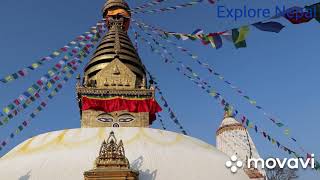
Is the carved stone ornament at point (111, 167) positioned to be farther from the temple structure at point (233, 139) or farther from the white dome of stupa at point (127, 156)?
the temple structure at point (233, 139)

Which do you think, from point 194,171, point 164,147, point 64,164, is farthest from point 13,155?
point 194,171

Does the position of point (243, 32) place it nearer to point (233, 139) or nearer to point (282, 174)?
point (282, 174)

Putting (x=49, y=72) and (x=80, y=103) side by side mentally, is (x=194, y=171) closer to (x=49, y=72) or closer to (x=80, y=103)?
(x=49, y=72)

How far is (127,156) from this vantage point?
515 inches

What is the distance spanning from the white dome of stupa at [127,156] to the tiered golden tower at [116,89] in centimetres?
538

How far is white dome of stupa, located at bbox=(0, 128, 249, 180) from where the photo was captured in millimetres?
12531

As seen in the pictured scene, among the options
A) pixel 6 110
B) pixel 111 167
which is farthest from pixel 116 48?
pixel 111 167

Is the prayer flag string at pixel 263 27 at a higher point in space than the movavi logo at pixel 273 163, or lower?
higher

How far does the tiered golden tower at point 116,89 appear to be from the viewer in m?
20.6

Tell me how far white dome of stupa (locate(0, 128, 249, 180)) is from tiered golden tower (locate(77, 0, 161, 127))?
212 inches

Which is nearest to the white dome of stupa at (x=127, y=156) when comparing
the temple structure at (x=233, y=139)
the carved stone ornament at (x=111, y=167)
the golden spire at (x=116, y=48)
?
the carved stone ornament at (x=111, y=167)

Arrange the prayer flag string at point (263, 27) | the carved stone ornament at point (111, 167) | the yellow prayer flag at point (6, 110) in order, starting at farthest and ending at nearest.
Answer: the yellow prayer flag at point (6, 110), the carved stone ornament at point (111, 167), the prayer flag string at point (263, 27)

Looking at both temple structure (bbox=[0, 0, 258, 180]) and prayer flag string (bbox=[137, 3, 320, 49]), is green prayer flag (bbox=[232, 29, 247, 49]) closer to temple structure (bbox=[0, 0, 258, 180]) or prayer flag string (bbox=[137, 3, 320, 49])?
prayer flag string (bbox=[137, 3, 320, 49])

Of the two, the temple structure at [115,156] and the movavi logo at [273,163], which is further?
the temple structure at [115,156]
